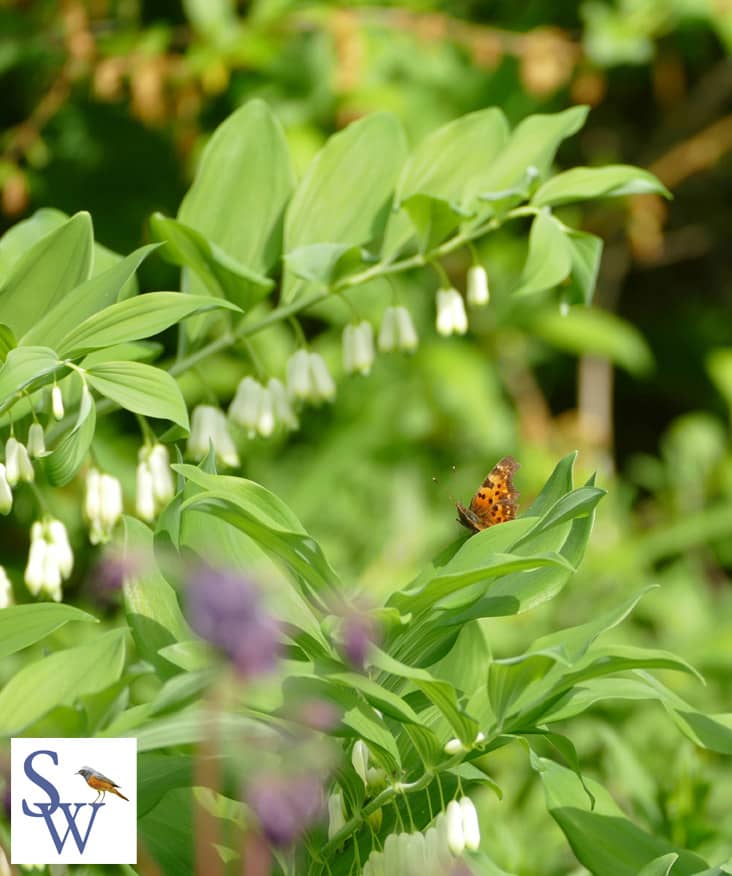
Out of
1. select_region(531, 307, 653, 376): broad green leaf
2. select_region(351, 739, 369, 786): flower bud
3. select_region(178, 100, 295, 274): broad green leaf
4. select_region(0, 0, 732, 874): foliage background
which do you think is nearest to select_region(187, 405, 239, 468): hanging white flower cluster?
select_region(178, 100, 295, 274): broad green leaf

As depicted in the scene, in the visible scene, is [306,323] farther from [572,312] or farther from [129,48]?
[129,48]

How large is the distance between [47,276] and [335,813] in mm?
388

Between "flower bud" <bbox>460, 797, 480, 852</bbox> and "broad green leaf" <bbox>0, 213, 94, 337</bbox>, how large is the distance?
41cm

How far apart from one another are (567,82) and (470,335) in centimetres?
67

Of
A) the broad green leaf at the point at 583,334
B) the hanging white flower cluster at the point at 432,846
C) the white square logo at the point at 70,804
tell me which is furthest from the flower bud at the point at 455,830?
the broad green leaf at the point at 583,334

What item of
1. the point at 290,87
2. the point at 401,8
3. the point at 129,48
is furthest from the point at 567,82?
the point at 129,48

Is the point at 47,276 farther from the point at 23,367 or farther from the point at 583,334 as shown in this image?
the point at 583,334

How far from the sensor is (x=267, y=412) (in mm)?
1048

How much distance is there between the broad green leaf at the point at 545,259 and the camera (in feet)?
3.17

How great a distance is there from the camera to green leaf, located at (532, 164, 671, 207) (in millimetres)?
1010

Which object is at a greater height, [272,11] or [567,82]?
[272,11]

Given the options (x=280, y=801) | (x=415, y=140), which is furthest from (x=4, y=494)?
(x=415, y=140)

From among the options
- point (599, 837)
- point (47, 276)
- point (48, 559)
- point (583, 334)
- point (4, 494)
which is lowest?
point (583, 334)

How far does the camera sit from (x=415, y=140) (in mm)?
2926
